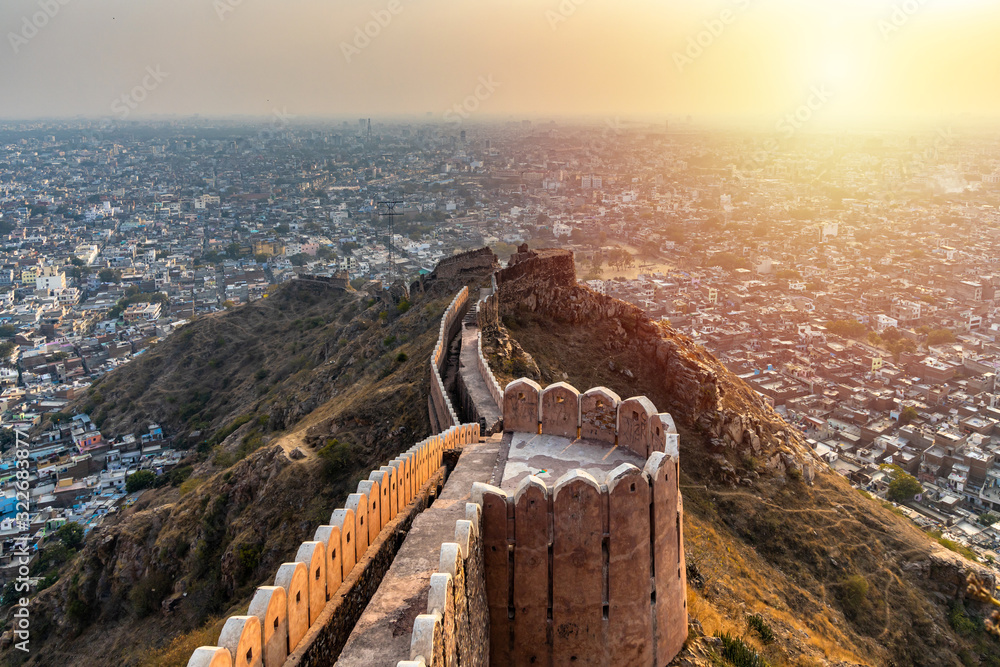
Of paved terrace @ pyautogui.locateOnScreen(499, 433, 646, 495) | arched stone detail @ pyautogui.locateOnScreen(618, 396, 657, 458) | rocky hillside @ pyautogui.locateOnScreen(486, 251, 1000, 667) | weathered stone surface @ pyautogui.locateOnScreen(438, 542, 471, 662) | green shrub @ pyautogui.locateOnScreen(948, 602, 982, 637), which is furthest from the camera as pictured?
green shrub @ pyautogui.locateOnScreen(948, 602, 982, 637)

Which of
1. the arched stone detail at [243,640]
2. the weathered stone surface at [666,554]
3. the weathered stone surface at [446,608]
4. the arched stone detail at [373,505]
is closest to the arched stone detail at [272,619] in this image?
the arched stone detail at [243,640]

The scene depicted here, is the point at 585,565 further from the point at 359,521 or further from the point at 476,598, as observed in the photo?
the point at 359,521

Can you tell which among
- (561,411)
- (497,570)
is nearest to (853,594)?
(561,411)

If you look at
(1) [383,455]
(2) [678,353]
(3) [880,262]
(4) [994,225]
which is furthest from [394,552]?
(4) [994,225]

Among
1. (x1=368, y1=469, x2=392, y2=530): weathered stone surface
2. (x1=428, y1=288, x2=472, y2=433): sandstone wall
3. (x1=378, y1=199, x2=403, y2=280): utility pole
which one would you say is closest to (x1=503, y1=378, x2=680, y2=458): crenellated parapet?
(x1=368, y1=469, x2=392, y2=530): weathered stone surface

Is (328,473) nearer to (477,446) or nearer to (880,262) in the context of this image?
(477,446)

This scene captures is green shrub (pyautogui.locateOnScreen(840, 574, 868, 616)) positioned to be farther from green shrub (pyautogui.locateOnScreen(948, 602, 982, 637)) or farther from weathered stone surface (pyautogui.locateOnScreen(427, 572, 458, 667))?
weathered stone surface (pyautogui.locateOnScreen(427, 572, 458, 667))
